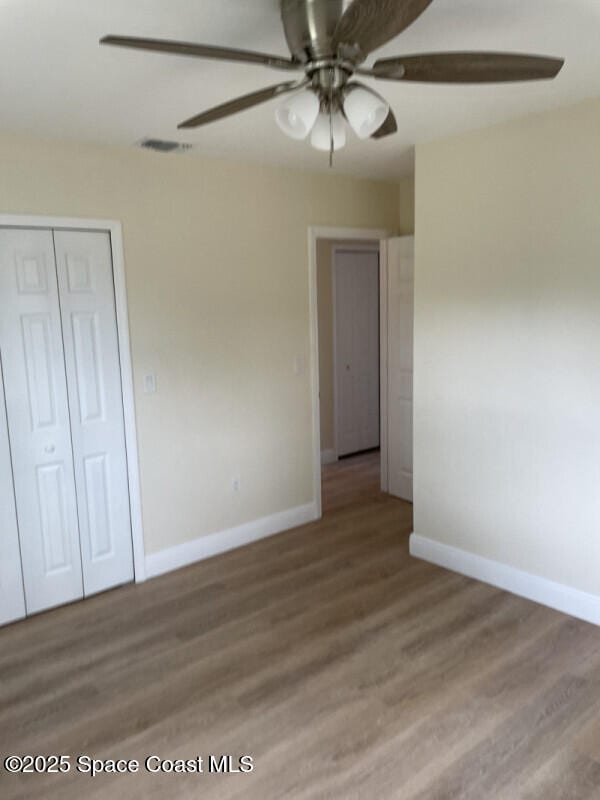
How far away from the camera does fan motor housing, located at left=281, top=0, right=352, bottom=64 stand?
158cm

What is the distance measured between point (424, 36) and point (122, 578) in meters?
3.11

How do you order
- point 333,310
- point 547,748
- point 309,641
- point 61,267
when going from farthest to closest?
point 333,310 → point 61,267 → point 309,641 → point 547,748

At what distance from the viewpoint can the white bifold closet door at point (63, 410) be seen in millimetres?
3088

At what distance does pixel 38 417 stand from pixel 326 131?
216 centimetres

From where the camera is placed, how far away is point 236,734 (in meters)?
2.35

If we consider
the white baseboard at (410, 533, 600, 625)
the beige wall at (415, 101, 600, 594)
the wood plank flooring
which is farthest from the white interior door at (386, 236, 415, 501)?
the wood plank flooring

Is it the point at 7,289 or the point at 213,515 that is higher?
the point at 7,289

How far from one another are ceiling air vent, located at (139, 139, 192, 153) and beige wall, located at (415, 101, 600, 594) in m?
1.33

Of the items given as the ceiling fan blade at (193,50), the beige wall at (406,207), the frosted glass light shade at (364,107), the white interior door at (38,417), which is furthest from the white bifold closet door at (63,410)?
the beige wall at (406,207)

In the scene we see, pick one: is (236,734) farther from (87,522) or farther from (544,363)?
(544,363)

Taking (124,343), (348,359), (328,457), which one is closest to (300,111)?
(124,343)

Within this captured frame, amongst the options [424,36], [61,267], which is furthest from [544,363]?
[61,267]

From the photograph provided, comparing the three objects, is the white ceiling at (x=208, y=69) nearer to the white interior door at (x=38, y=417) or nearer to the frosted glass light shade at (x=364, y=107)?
the frosted glass light shade at (x=364, y=107)

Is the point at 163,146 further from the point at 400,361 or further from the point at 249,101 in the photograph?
the point at 400,361
